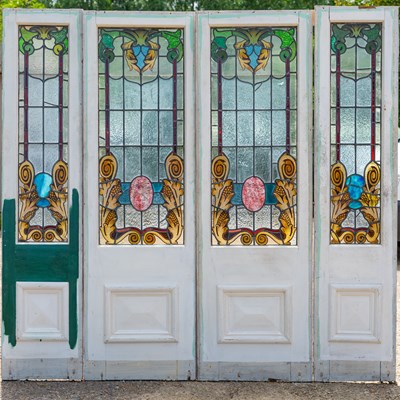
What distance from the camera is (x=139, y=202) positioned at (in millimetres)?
5312

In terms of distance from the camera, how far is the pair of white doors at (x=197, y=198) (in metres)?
5.29

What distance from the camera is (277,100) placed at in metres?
5.31

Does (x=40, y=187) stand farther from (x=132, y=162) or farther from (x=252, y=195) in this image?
(x=252, y=195)

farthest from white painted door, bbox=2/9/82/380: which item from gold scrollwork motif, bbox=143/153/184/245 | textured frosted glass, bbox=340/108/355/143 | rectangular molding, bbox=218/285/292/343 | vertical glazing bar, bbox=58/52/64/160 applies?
textured frosted glass, bbox=340/108/355/143

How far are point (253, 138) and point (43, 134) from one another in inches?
51.4

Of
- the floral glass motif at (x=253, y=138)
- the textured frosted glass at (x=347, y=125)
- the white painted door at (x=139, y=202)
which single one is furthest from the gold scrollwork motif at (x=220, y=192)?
the textured frosted glass at (x=347, y=125)

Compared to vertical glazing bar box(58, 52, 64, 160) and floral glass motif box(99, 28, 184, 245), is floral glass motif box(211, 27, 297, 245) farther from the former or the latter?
vertical glazing bar box(58, 52, 64, 160)

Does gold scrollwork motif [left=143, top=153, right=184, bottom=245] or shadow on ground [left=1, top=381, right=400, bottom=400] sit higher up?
gold scrollwork motif [left=143, top=153, right=184, bottom=245]

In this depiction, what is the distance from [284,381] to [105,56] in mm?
2304

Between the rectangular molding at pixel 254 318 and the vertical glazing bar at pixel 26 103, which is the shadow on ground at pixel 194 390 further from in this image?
the vertical glazing bar at pixel 26 103

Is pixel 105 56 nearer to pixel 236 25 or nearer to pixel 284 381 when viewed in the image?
pixel 236 25

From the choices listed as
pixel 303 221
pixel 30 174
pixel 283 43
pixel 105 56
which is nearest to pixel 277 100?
pixel 283 43

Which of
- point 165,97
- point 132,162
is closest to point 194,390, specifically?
point 132,162

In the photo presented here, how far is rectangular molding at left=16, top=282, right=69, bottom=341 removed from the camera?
17.4ft
